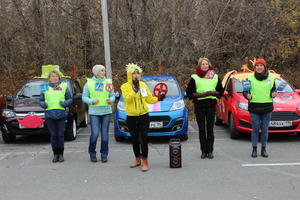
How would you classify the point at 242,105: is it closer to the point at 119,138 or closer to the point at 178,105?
the point at 178,105

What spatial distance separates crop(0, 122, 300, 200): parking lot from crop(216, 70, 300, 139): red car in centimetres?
37

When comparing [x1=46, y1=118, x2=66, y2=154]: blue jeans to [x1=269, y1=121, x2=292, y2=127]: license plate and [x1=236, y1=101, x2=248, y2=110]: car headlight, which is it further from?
[x1=269, y1=121, x2=292, y2=127]: license plate

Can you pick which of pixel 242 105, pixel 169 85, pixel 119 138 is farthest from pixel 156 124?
pixel 242 105

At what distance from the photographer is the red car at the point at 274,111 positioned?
329 inches

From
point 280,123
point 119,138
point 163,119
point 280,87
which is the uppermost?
point 280,87

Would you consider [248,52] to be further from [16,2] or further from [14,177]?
[14,177]

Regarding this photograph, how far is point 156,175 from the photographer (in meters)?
6.02

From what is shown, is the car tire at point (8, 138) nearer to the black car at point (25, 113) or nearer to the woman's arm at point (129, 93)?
the black car at point (25, 113)

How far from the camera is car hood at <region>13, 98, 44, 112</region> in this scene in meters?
8.70

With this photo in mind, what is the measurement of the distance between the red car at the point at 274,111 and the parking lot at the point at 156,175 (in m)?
0.37

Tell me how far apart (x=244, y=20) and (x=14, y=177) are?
13342 mm

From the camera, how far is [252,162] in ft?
22.0

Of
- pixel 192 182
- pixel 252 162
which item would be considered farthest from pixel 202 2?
pixel 192 182

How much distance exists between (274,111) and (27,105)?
5499 mm
